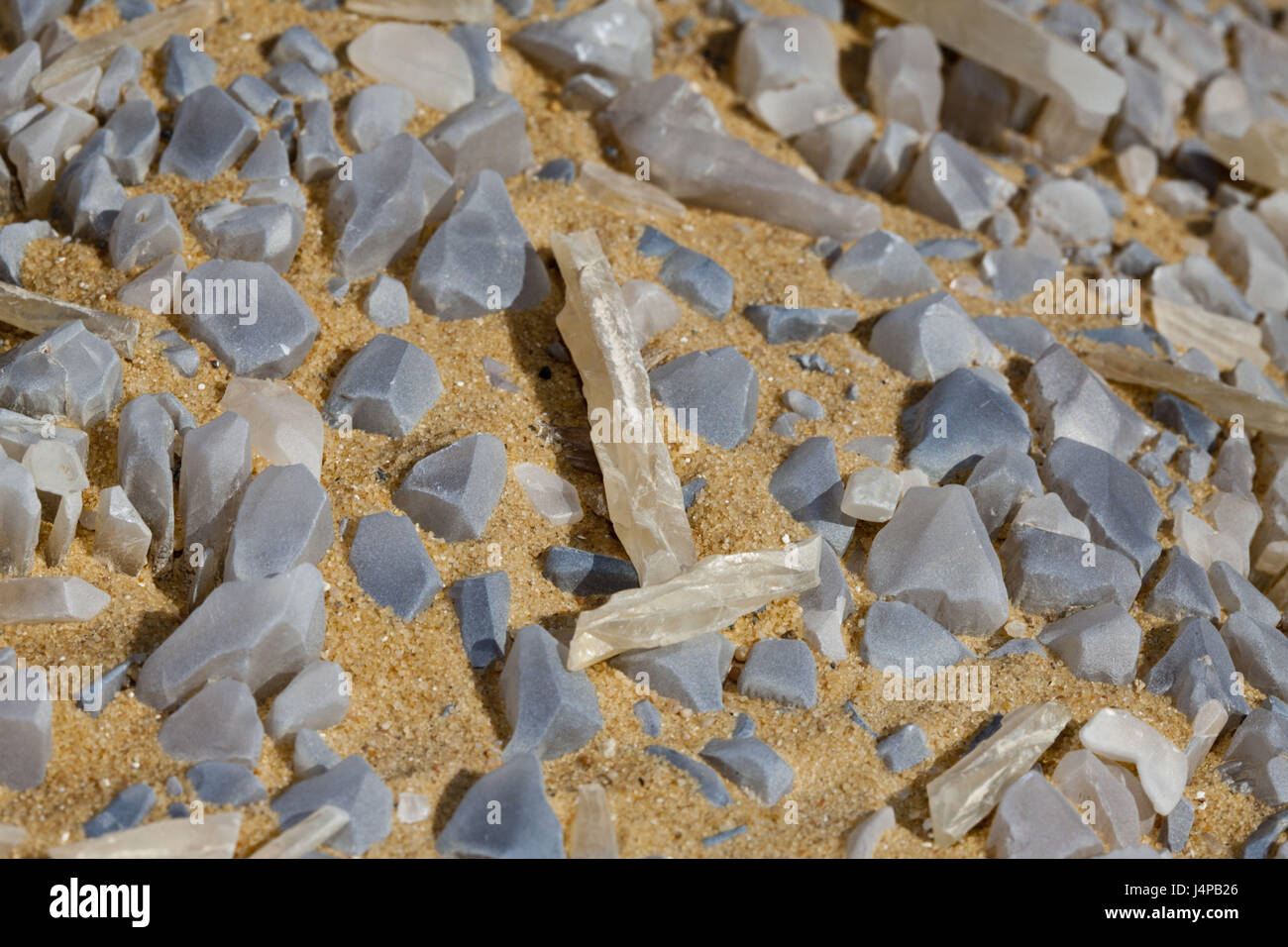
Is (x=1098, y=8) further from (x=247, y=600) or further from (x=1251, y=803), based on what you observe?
(x=247, y=600)

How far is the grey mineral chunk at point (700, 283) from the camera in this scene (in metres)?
2.34

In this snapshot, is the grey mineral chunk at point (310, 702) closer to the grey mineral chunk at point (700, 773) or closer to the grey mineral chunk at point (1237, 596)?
the grey mineral chunk at point (700, 773)

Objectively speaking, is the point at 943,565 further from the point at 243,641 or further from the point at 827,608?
the point at 243,641

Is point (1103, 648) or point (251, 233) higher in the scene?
point (251, 233)

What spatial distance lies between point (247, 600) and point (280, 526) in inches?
5.7

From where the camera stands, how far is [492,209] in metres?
2.30

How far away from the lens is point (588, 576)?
192 centimetres

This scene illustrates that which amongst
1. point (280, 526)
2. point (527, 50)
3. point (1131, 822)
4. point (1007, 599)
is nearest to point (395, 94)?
point (527, 50)

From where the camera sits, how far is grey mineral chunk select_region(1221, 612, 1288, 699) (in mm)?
1969

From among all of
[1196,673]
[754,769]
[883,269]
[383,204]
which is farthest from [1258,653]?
[383,204]

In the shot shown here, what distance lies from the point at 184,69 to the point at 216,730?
1.41 m

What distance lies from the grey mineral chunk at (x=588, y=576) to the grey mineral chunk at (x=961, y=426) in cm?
59

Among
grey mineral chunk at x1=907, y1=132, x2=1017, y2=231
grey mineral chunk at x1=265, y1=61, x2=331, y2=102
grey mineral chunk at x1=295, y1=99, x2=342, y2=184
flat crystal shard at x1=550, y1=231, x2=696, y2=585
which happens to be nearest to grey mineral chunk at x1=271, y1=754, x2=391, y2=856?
flat crystal shard at x1=550, y1=231, x2=696, y2=585

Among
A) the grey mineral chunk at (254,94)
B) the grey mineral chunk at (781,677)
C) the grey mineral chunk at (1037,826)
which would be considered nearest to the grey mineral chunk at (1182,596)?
the grey mineral chunk at (1037,826)
